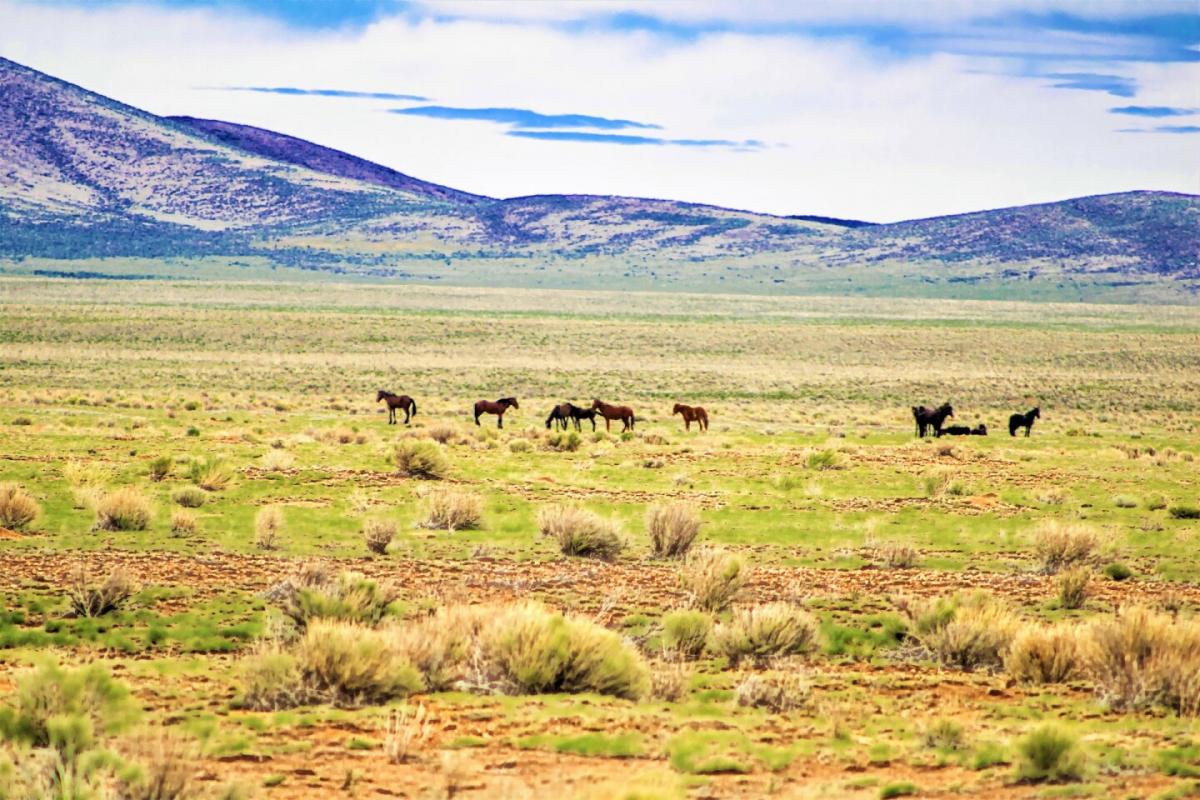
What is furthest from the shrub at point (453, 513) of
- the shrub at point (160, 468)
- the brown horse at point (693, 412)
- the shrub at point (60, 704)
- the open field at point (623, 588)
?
the brown horse at point (693, 412)

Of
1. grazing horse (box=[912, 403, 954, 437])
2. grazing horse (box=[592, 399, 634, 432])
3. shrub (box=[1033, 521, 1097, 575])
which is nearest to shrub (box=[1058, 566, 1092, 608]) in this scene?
shrub (box=[1033, 521, 1097, 575])

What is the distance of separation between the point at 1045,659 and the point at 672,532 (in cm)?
776

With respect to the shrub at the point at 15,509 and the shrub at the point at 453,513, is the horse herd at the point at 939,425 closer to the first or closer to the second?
the shrub at the point at 453,513

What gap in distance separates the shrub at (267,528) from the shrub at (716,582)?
6.23 m

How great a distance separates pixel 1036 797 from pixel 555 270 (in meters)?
165

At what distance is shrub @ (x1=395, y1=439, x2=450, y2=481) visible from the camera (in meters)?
27.6

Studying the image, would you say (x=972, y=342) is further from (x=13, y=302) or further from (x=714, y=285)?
(x=714, y=285)

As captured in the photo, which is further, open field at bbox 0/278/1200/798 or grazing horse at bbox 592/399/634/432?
grazing horse at bbox 592/399/634/432

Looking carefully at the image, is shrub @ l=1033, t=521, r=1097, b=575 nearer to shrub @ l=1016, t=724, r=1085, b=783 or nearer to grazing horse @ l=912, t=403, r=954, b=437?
shrub @ l=1016, t=724, r=1085, b=783

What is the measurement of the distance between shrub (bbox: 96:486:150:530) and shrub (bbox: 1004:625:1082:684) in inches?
498

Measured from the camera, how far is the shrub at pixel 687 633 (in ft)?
45.3

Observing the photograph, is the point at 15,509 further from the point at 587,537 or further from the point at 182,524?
the point at 587,537

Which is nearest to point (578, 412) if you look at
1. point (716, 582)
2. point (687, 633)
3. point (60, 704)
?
point (716, 582)

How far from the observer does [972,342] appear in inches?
3526
